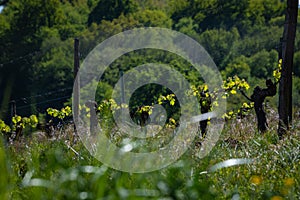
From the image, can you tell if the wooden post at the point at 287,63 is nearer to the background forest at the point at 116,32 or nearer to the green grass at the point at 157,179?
the green grass at the point at 157,179

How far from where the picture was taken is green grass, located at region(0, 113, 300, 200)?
2.79 meters

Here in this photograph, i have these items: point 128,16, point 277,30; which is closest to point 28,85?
point 128,16

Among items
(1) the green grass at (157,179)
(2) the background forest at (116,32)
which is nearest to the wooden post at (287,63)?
(1) the green grass at (157,179)

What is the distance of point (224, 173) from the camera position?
158 inches

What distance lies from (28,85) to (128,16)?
861 inches

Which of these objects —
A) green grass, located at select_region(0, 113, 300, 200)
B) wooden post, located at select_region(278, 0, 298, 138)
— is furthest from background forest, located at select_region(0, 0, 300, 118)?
green grass, located at select_region(0, 113, 300, 200)

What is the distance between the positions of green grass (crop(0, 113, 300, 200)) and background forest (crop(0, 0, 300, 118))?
44.7 m

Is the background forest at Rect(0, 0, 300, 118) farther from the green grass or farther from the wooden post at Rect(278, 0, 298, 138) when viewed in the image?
the green grass

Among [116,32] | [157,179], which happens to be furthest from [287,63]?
[116,32]

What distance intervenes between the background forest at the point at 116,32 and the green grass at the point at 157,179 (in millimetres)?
44666

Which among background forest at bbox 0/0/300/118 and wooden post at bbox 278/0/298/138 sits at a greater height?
background forest at bbox 0/0/300/118

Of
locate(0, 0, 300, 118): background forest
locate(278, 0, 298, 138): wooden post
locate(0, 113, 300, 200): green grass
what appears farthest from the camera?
locate(0, 0, 300, 118): background forest

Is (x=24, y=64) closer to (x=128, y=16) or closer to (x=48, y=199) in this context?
(x=128, y=16)

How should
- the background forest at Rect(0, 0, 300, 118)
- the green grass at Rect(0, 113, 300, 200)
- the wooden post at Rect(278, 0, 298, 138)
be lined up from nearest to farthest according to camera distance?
the green grass at Rect(0, 113, 300, 200) < the wooden post at Rect(278, 0, 298, 138) < the background forest at Rect(0, 0, 300, 118)
